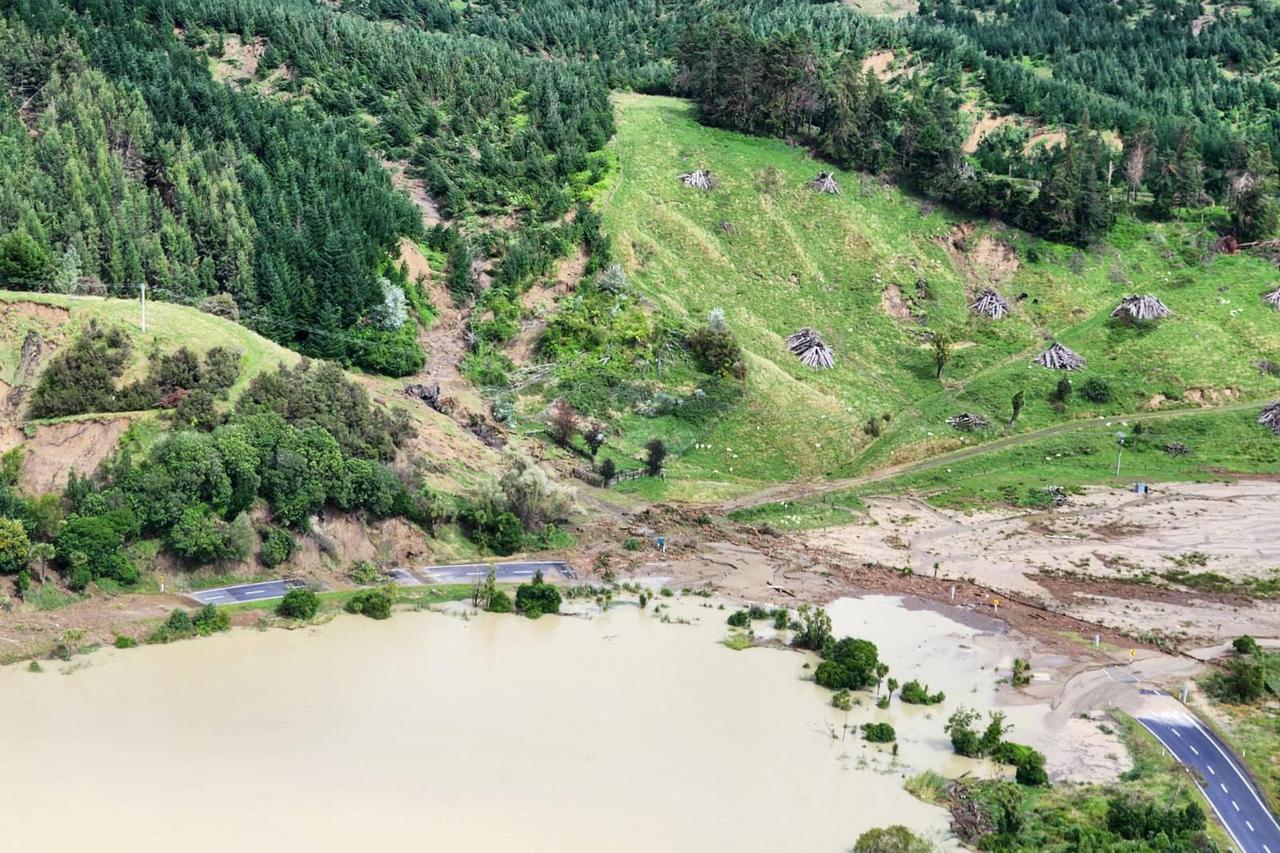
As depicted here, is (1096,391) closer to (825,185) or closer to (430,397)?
(825,185)

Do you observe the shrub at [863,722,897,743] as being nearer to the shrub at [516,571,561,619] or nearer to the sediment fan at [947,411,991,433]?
the shrub at [516,571,561,619]

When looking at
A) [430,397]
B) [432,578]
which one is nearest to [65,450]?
[432,578]

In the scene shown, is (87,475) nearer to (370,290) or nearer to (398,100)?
(370,290)

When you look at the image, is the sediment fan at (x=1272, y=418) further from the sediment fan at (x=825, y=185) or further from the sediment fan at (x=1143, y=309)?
the sediment fan at (x=825, y=185)

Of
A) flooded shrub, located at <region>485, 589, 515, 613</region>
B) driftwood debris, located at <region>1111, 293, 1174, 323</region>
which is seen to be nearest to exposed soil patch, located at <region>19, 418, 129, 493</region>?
flooded shrub, located at <region>485, 589, 515, 613</region>

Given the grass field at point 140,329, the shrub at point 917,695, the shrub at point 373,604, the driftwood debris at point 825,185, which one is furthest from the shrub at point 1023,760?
the driftwood debris at point 825,185

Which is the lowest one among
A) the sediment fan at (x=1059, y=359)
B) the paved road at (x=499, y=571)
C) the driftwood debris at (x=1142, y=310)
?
the paved road at (x=499, y=571)
